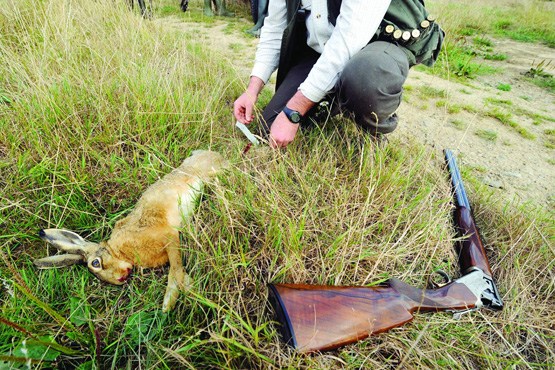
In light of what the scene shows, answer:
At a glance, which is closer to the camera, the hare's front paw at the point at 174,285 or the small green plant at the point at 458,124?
the hare's front paw at the point at 174,285

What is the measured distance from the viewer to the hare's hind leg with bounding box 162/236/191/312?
1206 mm

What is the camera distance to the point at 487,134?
299 cm

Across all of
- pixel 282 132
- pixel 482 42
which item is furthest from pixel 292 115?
A: pixel 482 42

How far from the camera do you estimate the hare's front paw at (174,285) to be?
120cm

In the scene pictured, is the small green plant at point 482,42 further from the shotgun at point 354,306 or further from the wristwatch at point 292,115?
the shotgun at point 354,306

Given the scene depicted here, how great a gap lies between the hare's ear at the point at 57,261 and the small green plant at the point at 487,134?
3.46 metres

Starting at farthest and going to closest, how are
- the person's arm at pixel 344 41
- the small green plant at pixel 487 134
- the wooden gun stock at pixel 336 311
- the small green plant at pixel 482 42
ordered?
the small green plant at pixel 482 42, the small green plant at pixel 487 134, the person's arm at pixel 344 41, the wooden gun stock at pixel 336 311

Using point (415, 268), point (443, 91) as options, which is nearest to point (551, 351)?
point (415, 268)

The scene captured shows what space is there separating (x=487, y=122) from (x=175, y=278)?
3554 mm

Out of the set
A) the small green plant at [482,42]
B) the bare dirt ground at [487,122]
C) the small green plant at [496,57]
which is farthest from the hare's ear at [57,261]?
the small green plant at [482,42]

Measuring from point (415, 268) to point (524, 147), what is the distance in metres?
2.35

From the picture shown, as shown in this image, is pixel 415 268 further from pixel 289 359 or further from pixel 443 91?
pixel 443 91

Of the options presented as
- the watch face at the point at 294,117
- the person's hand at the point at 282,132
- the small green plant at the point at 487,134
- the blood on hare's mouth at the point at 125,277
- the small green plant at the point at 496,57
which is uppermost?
the watch face at the point at 294,117

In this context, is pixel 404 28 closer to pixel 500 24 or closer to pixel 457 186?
pixel 457 186
